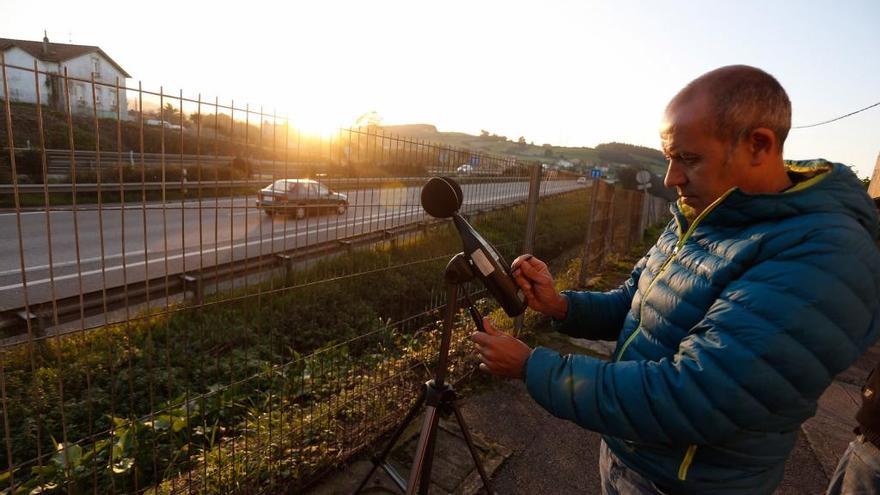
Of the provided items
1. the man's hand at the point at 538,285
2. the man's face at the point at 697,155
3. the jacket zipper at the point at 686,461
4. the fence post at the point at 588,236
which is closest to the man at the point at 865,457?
the jacket zipper at the point at 686,461

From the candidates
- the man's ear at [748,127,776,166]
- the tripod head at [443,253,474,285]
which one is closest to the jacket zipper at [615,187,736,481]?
the man's ear at [748,127,776,166]

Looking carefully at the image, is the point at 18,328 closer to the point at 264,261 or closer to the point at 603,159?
the point at 264,261

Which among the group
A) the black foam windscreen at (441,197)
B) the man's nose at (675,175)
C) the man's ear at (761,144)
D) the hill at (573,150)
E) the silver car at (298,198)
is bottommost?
the silver car at (298,198)

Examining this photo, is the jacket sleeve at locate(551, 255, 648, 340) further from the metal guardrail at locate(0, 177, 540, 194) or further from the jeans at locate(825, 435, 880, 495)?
the metal guardrail at locate(0, 177, 540, 194)

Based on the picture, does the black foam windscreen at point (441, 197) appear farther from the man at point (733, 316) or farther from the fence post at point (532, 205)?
the fence post at point (532, 205)

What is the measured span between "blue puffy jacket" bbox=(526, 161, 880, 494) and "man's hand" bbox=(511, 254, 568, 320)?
49 centimetres

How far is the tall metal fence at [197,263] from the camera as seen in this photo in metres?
1.71

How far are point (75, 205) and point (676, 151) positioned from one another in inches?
79.6

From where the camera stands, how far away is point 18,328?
9.12 ft

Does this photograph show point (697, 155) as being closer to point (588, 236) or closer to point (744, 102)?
point (744, 102)

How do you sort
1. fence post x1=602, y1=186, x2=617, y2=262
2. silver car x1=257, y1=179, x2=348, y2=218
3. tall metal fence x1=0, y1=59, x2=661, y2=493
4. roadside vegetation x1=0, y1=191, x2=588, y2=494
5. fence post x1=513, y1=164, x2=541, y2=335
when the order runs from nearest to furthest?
1. tall metal fence x1=0, y1=59, x2=661, y2=493
2. roadside vegetation x1=0, y1=191, x2=588, y2=494
3. silver car x1=257, y1=179, x2=348, y2=218
4. fence post x1=513, y1=164, x2=541, y2=335
5. fence post x1=602, y1=186, x2=617, y2=262

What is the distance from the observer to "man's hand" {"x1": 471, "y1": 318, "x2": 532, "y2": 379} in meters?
1.42

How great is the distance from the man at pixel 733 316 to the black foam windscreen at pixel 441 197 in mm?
544

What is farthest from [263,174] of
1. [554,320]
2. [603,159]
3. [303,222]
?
[603,159]
